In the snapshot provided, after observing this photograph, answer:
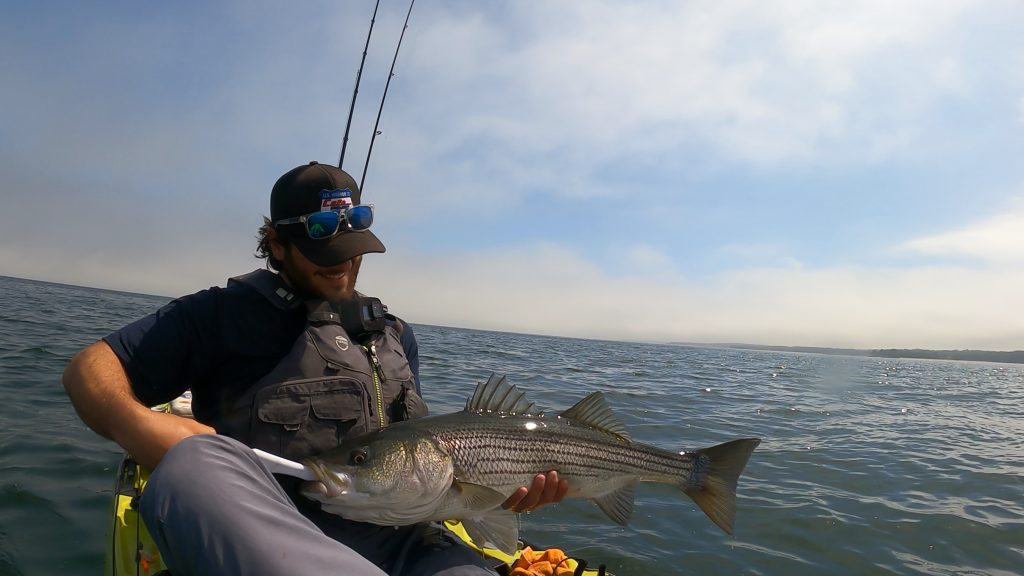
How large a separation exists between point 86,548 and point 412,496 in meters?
3.55

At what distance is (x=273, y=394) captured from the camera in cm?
295

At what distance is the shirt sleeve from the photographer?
2879mm

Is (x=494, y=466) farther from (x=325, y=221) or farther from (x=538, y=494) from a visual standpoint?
(x=325, y=221)

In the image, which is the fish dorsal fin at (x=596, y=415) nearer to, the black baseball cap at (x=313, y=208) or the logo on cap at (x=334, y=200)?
the black baseball cap at (x=313, y=208)

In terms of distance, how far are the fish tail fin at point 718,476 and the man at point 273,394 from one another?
123 cm

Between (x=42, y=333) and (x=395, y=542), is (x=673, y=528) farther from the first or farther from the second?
(x=42, y=333)

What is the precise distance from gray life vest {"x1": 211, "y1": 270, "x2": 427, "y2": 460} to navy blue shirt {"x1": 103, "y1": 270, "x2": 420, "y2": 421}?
0.32 ft

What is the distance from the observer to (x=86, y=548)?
14.7 feet

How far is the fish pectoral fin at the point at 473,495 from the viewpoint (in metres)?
2.99

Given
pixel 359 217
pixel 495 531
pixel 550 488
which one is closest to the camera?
pixel 495 531

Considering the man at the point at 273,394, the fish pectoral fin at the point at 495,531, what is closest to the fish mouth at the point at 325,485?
the man at the point at 273,394

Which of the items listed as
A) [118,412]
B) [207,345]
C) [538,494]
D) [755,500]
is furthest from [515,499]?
[755,500]

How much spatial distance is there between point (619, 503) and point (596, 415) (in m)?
0.60

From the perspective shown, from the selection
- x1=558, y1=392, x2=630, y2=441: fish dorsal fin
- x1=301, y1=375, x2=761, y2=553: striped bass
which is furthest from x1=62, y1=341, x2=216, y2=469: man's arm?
x1=558, y1=392, x2=630, y2=441: fish dorsal fin
